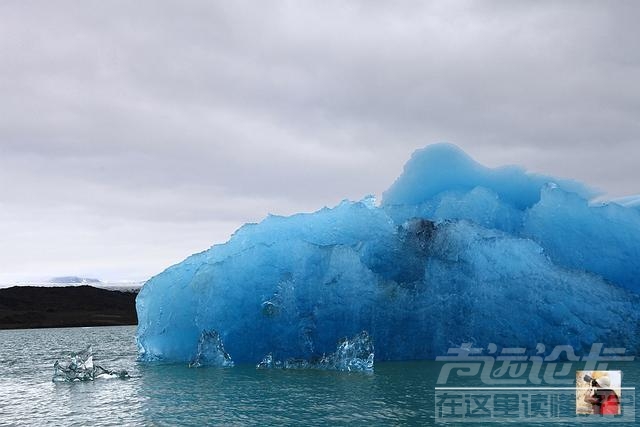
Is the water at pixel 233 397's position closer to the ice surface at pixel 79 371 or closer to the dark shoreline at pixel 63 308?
the ice surface at pixel 79 371

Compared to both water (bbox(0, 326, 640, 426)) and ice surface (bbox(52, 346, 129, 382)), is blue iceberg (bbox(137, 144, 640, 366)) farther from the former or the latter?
ice surface (bbox(52, 346, 129, 382))

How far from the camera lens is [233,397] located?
1955 centimetres

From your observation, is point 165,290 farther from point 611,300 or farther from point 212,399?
point 611,300

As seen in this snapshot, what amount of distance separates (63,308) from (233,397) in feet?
329

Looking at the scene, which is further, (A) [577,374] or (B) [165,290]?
(B) [165,290]

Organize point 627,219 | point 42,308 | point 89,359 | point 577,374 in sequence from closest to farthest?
point 577,374
point 89,359
point 627,219
point 42,308

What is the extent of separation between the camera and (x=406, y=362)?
88.3ft

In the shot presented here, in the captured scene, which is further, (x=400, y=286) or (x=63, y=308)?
(x=63, y=308)

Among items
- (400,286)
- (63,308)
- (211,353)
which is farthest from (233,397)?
(63,308)

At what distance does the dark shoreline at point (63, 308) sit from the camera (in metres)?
97.5

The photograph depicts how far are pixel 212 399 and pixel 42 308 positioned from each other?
99.8m

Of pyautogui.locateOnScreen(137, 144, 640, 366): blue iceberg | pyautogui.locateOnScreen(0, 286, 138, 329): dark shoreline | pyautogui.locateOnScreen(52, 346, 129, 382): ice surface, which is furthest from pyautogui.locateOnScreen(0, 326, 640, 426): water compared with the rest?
pyautogui.locateOnScreen(0, 286, 138, 329): dark shoreline

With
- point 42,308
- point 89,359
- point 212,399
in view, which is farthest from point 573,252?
point 42,308

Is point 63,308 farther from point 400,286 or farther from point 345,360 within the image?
point 345,360
